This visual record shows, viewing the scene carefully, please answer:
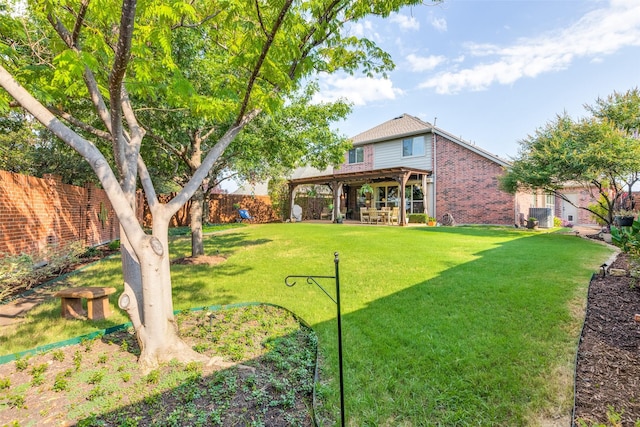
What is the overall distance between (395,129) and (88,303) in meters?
20.1

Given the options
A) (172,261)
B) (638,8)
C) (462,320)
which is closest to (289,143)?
(172,261)

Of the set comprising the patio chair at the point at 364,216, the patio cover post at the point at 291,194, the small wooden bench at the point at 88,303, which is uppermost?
the patio cover post at the point at 291,194

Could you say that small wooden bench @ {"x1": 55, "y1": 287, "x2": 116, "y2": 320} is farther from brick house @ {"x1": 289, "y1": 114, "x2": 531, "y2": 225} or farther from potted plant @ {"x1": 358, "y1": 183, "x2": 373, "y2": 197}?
potted plant @ {"x1": 358, "y1": 183, "x2": 373, "y2": 197}

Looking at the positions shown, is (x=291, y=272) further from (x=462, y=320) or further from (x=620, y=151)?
(x=620, y=151)

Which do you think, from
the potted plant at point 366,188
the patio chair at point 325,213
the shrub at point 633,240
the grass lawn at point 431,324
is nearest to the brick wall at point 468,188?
the potted plant at point 366,188

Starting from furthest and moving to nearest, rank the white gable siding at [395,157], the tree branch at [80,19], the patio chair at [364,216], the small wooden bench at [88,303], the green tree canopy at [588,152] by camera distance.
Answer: the patio chair at [364,216], the white gable siding at [395,157], the green tree canopy at [588,152], the small wooden bench at [88,303], the tree branch at [80,19]

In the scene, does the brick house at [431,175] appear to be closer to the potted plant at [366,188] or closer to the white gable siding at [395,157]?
the white gable siding at [395,157]

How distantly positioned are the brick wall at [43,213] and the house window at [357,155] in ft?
53.6

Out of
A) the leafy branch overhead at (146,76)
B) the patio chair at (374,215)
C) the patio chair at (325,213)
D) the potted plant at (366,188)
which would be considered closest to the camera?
the leafy branch overhead at (146,76)

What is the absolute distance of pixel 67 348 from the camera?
Result: 10.6 ft

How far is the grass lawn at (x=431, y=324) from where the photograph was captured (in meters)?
2.46

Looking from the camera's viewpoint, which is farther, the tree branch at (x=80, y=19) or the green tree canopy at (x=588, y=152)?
the green tree canopy at (x=588, y=152)

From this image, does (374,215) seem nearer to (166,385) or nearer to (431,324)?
(431,324)

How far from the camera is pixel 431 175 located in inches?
749
